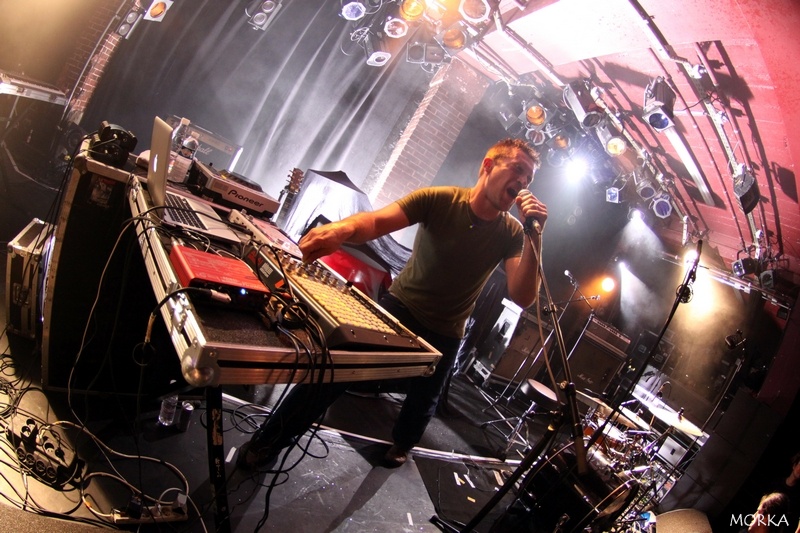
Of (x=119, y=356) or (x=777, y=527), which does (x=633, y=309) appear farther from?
(x=119, y=356)

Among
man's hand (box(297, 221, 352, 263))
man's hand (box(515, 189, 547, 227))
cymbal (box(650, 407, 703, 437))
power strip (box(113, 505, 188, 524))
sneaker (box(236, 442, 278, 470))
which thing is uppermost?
man's hand (box(515, 189, 547, 227))

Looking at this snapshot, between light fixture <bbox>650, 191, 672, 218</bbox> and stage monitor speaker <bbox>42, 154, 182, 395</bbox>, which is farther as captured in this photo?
light fixture <bbox>650, 191, 672, 218</bbox>

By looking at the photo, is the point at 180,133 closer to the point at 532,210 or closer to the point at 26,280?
the point at 26,280

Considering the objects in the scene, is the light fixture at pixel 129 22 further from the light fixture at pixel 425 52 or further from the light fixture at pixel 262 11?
the light fixture at pixel 425 52

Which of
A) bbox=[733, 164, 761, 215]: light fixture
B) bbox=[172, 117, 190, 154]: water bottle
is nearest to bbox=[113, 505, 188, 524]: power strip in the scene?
bbox=[172, 117, 190, 154]: water bottle

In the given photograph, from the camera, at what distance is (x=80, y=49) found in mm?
6469

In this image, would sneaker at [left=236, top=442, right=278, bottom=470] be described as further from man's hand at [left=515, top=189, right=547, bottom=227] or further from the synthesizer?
man's hand at [left=515, top=189, right=547, bottom=227]

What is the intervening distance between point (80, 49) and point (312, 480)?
7678 mm

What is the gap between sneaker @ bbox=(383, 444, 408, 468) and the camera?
2738 millimetres

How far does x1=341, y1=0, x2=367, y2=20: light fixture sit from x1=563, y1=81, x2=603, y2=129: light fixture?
317cm

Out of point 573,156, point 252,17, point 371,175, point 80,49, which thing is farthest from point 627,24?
point 80,49

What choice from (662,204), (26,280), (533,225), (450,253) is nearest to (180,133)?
(26,280)

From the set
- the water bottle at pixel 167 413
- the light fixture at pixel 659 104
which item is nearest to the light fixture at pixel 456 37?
the light fixture at pixel 659 104

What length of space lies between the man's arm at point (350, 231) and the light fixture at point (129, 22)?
20.7 feet
